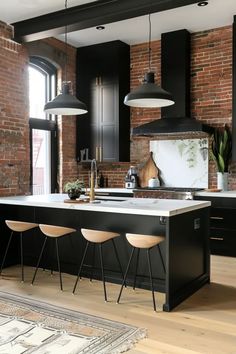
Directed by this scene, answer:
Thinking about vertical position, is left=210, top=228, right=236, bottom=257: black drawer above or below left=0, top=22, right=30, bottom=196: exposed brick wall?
below

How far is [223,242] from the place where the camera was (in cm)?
538

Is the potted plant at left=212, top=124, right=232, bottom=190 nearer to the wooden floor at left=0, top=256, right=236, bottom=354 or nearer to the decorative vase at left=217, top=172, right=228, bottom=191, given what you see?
the decorative vase at left=217, top=172, right=228, bottom=191

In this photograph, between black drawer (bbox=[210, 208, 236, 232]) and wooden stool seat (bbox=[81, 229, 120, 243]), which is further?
black drawer (bbox=[210, 208, 236, 232])

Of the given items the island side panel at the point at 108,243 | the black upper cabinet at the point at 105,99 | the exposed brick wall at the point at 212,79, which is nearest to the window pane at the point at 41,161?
the black upper cabinet at the point at 105,99

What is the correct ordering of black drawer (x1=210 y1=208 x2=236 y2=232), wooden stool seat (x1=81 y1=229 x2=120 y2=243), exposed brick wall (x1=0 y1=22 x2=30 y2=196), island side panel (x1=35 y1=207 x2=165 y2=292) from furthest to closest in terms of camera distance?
exposed brick wall (x1=0 y1=22 x2=30 y2=196), black drawer (x1=210 y1=208 x2=236 y2=232), island side panel (x1=35 y1=207 x2=165 y2=292), wooden stool seat (x1=81 y1=229 x2=120 y2=243)

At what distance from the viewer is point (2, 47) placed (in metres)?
5.42

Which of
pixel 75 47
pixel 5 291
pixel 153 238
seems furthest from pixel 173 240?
pixel 75 47

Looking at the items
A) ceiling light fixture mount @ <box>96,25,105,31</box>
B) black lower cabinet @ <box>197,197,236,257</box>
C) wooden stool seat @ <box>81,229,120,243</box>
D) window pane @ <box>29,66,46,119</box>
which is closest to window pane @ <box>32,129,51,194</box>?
window pane @ <box>29,66,46,119</box>

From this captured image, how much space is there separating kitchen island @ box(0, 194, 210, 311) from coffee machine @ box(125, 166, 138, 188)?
2.30 meters

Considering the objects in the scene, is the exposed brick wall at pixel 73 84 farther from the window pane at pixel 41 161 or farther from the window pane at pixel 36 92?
the window pane at pixel 36 92

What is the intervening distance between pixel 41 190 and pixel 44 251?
1926mm

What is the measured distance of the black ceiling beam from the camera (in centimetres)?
→ 442

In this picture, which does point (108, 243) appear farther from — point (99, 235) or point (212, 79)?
point (212, 79)

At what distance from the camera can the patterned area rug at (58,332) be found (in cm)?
266
